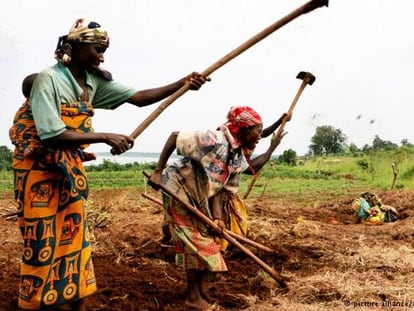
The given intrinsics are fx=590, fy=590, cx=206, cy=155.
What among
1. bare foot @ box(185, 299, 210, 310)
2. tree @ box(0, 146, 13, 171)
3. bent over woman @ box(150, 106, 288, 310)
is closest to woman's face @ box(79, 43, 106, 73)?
bent over woman @ box(150, 106, 288, 310)

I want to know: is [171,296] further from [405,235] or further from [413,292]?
[405,235]

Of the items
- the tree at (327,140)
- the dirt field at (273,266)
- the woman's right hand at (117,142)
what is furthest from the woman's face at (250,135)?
the tree at (327,140)

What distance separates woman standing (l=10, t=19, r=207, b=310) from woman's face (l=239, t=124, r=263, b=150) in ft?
3.63

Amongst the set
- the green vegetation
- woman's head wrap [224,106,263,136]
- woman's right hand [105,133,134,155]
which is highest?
woman's head wrap [224,106,263,136]

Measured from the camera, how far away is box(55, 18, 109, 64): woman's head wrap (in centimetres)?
308

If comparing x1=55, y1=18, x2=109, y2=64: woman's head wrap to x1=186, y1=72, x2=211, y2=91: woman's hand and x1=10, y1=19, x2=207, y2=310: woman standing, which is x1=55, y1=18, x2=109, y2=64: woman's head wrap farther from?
x1=186, y1=72, x2=211, y2=91: woman's hand

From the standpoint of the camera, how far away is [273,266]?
5.18 meters

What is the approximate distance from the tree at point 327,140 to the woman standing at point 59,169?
4037 cm

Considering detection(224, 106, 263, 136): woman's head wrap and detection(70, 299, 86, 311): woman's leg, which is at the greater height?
detection(224, 106, 263, 136): woman's head wrap

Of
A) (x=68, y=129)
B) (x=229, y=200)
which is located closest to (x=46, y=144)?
(x=68, y=129)

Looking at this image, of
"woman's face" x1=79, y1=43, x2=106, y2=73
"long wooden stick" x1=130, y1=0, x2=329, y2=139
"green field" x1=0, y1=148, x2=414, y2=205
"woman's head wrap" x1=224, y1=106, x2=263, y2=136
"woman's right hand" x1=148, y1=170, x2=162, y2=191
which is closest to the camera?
"woman's face" x1=79, y1=43, x2=106, y2=73

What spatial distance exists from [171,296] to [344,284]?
1.27m

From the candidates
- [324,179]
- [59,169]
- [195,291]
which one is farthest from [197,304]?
[324,179]

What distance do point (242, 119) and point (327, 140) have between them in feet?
132
